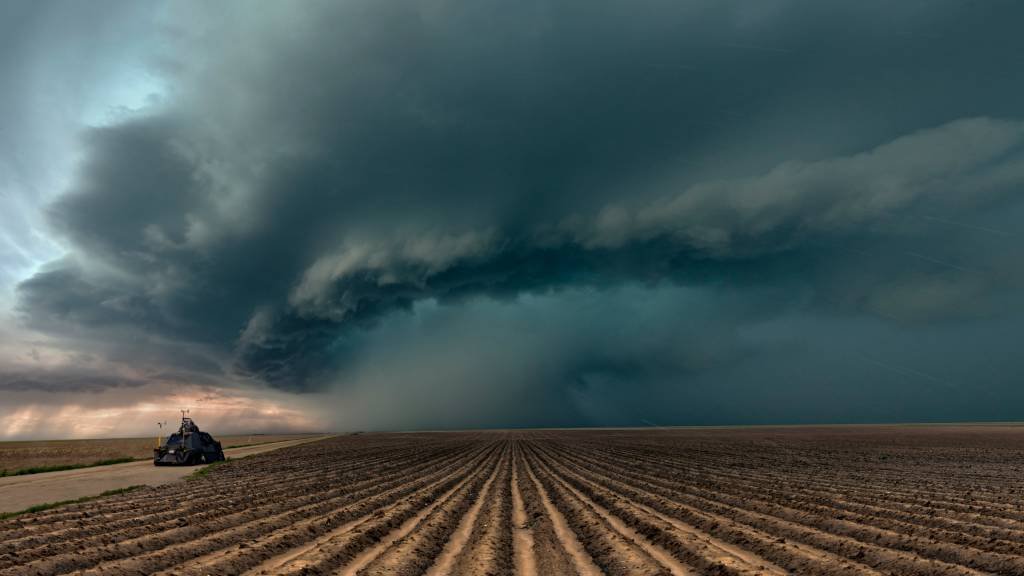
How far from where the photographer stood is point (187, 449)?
3234 cm

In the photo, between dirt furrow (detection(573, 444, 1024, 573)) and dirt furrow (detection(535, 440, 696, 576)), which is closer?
dirt furrow (detection(535, 440, 696, 576))

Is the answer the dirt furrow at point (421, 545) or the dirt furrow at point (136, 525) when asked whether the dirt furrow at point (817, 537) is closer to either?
the dirt furrow at point (421, 545)

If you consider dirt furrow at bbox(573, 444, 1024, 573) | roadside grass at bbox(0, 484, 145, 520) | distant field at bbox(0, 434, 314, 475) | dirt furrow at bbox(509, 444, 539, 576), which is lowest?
distant field at bbox(0, 434, 314, 475)

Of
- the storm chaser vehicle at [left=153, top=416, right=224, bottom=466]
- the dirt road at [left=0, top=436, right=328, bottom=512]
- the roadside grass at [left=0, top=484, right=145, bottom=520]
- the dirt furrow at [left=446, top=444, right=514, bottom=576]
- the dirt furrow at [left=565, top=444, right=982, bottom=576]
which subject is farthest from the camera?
the storm chaser vehicle at [left=153, top=416, right=224, bottom=466]

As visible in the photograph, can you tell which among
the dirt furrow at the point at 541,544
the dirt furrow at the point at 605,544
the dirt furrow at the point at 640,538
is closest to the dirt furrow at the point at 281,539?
the dirt furrow at the point at 541,544

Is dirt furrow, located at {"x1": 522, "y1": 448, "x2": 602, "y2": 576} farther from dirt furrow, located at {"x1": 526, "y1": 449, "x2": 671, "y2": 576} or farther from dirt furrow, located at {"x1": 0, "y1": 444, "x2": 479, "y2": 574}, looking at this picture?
dirt furrow, located at {"x1": 0, "y1": 444, "x2": 479, "y2": 574}

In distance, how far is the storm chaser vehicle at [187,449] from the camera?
31.8 metres

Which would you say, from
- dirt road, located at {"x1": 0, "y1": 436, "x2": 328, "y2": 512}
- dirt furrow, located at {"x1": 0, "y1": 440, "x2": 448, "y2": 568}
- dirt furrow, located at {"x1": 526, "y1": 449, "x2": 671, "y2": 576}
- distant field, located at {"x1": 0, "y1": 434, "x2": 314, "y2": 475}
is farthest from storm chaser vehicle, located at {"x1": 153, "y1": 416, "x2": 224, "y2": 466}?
dirt furrow, located at {"x1": 526, "y1": 449, "x2": 671, "y2": 576}

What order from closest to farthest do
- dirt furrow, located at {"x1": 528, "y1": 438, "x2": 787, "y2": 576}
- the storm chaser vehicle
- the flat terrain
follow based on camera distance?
dirt furrow, located at {"x1": 528, "y1": 438, "x2": 787, "y2": 576} < the flat terrain < the storm chaser vehicle

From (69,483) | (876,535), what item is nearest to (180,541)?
(876,535)

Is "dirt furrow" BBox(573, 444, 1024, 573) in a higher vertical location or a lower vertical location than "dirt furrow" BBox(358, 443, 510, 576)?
lower

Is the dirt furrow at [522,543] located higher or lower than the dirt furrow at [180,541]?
lower

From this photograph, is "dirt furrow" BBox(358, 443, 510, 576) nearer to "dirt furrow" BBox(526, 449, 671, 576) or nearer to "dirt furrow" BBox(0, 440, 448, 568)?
"dirt furrow" BBox(526, 449, 671, 576)

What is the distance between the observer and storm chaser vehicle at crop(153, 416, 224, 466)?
31.8m
